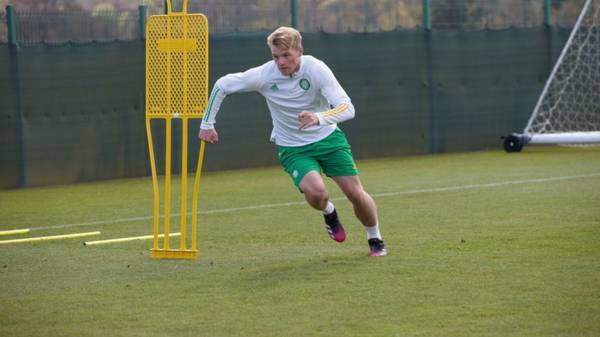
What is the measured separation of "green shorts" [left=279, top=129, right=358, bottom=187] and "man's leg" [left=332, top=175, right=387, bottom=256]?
0.06 meters

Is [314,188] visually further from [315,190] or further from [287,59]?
[287,59]

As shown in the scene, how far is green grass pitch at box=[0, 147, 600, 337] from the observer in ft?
22.7

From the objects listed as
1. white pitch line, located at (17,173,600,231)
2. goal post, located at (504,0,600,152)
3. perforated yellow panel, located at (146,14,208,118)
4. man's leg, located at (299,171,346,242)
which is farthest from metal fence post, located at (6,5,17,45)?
goal post, located at (504,0,600,152)

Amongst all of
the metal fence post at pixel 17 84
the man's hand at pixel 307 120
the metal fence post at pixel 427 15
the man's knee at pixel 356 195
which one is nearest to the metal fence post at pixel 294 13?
the metal fence post at pixel 427 15

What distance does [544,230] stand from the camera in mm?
10609

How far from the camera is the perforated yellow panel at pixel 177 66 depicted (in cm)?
952

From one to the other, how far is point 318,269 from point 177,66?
2.02m

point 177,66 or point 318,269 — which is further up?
point 177,66

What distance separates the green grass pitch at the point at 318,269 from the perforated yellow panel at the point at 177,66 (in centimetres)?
118

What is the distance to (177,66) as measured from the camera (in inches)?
380

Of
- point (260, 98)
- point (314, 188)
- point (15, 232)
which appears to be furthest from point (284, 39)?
point (260, 98)

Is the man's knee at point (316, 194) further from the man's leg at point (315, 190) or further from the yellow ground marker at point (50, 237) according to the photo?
the yellow ground marker at point (50, 237)

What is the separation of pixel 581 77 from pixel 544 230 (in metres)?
11.6

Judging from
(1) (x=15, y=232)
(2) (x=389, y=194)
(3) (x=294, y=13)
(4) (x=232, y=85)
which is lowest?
(2) (x=389, y=194)
